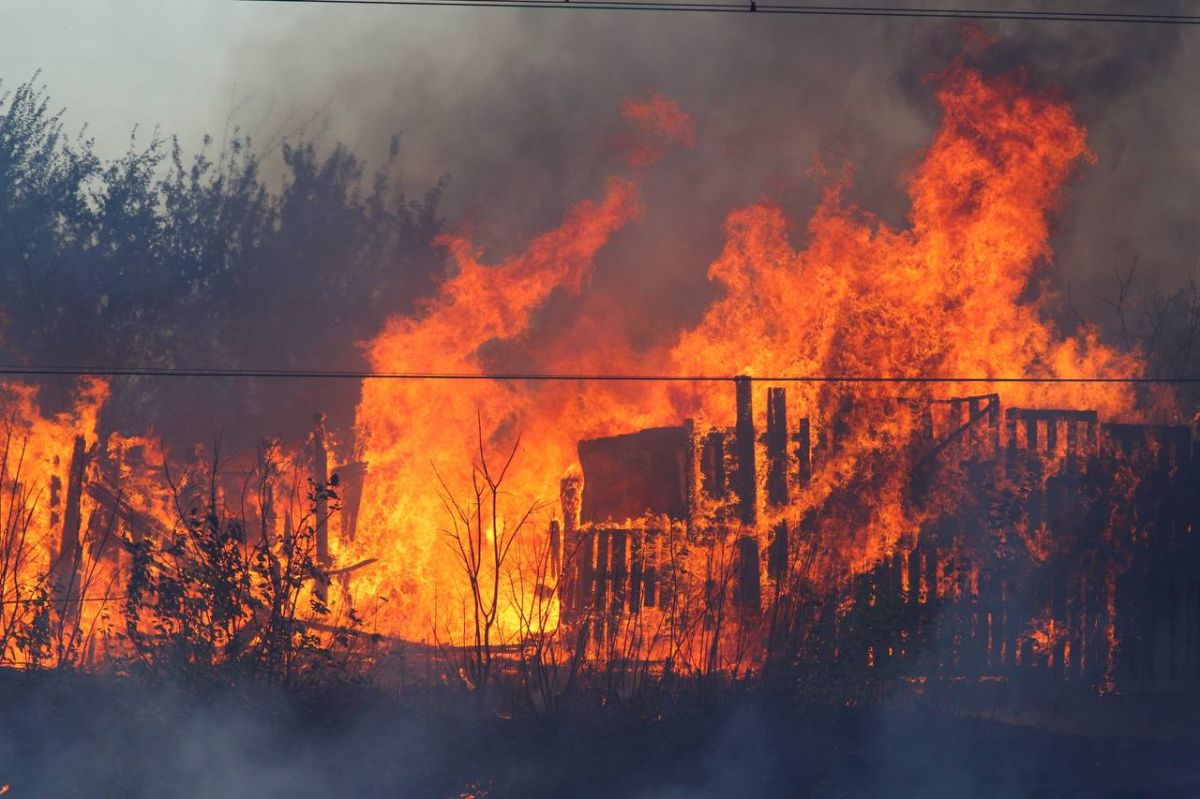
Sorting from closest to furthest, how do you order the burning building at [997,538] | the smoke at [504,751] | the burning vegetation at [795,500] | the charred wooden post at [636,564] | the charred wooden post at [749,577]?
the smoke at [504,751] < the burning vegetation at [795,500] < the burning building at [997,538] < the charred wooden post at [749,577] < the charred wooden post at [636,564]

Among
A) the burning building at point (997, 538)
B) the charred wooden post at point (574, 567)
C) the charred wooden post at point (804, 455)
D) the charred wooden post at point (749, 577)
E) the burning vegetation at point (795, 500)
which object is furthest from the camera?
the charred wooden post at point (574, 567)

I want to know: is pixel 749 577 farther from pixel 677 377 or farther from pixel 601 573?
pixel 677 377

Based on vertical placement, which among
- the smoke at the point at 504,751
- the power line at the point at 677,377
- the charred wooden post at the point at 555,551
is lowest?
the smoke at the point at 504,751

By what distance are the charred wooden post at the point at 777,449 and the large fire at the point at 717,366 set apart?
8.6 inches

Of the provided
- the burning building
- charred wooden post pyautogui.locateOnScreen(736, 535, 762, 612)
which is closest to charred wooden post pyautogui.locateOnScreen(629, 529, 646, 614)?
the burning building

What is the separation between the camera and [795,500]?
13.8 m

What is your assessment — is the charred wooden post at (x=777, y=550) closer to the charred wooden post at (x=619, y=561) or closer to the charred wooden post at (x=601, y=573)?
the charred wooden post at (x=619, y=561)

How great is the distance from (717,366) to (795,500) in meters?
2.44

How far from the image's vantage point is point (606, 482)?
1529 cm

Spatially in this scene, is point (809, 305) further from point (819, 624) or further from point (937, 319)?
point (819, 624)

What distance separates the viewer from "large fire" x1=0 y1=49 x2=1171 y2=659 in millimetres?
14227

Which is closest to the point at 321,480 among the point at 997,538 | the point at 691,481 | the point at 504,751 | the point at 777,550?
the point at 691,481

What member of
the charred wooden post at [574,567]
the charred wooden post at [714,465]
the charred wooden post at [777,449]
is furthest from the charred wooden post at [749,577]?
the charred wooden post at [574,567]

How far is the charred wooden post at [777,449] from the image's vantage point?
13.8 metres
